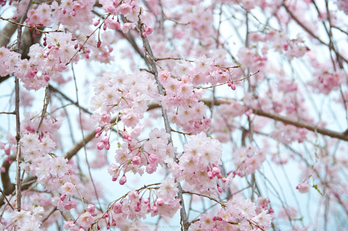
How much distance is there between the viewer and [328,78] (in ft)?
8.44

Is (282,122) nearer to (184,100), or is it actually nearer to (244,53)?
(244,53)

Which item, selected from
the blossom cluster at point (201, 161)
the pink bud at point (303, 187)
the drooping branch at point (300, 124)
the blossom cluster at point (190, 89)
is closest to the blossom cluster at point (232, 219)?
the blossom cluster at point (201, 161)

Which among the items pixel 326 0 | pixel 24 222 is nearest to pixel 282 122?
pixel 326 0

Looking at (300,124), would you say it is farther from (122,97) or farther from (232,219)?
(122,97)

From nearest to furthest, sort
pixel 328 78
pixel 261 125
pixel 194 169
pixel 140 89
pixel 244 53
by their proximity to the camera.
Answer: pixel 194 169 → pixel 140 89 → pixel 244 53 → pixel 328 78 → pixel 261 125

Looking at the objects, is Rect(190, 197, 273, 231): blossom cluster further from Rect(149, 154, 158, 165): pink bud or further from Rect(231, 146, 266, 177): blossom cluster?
Rect(231, 146, 266, 177): blossom cluster

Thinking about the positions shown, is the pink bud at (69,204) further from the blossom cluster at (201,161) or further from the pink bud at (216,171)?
the pink bud at (216,171)

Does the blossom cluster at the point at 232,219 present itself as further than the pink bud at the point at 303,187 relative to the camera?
No

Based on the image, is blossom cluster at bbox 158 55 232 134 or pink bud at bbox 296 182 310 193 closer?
blossom cluster at bbox 158 55 232 134

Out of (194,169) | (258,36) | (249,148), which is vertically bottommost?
(194,169)

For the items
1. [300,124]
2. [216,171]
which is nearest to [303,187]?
[300,124]

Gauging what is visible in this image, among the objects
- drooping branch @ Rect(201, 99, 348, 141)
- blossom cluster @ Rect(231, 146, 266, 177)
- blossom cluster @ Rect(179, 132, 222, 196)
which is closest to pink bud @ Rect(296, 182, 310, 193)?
blossom cluster @ Rect(231, 146, 266, 177)

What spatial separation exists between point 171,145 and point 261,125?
3.43 m

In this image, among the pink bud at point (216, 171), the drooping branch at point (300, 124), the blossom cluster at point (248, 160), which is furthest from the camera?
the drooping branch at point (300, 124)
